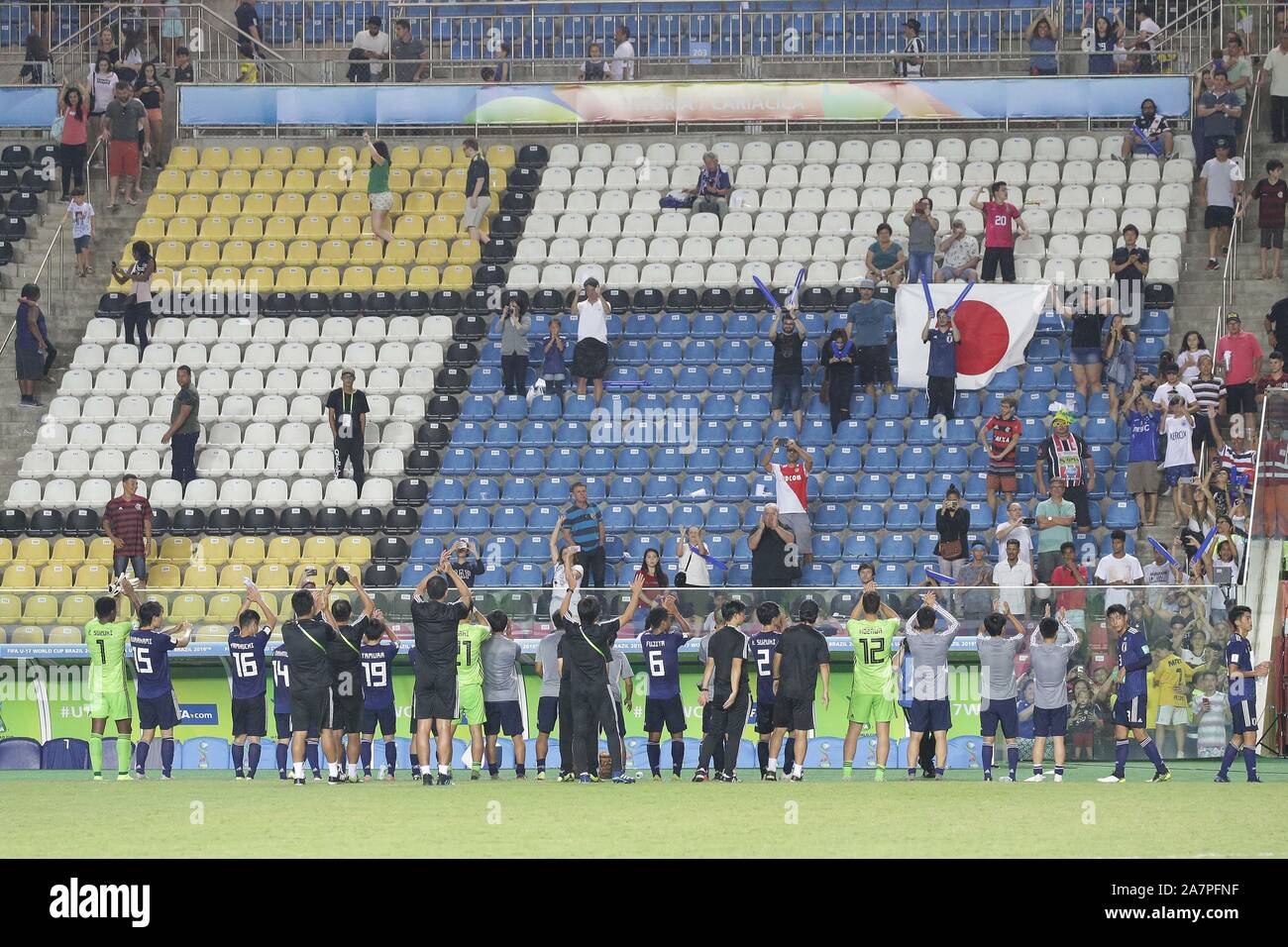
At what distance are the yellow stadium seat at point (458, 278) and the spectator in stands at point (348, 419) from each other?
3384 millimetres

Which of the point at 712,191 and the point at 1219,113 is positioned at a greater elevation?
the point at 1219,113

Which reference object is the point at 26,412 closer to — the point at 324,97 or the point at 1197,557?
the point at 324,97

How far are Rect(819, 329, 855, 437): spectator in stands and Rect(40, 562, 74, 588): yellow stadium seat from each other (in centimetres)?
972

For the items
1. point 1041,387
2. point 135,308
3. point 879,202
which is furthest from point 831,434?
point 135,308

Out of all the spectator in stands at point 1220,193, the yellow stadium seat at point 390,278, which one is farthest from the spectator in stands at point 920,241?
the yellow stadium seat at point 390,278

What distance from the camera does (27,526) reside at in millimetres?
26625

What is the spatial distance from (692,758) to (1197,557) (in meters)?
5.90

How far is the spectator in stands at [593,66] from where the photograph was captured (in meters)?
32.0

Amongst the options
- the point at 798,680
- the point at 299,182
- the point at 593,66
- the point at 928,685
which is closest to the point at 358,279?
the point at 299,182

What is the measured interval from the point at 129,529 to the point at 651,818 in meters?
11.1

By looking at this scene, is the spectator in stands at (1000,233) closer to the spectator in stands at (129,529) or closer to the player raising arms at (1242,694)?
the player raising arms at (1242,694)

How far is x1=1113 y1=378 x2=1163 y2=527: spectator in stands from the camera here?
80.9 feet

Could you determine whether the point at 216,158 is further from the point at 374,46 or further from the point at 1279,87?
the point at 1279,87

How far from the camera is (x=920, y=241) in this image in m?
27.6
